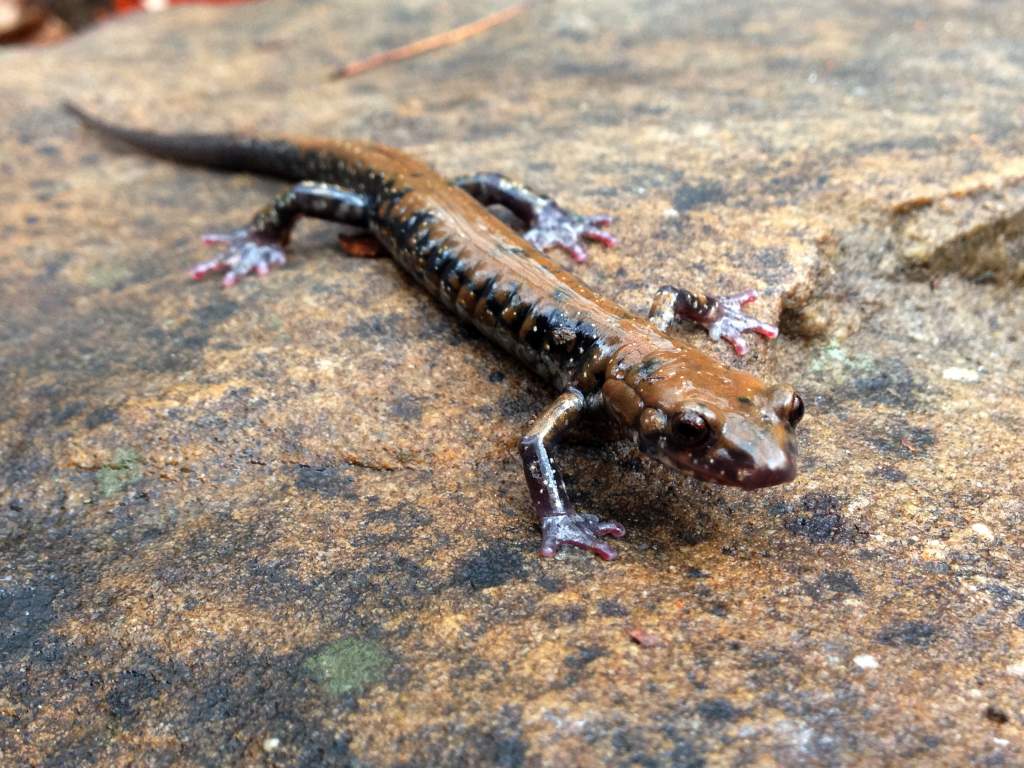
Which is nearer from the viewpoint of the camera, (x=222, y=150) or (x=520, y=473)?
(x=520, y=473)

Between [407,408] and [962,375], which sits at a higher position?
[962,375]

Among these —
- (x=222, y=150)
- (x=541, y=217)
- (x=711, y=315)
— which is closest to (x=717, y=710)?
(x=711, y=315)

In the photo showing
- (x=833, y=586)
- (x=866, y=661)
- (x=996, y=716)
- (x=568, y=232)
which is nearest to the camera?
(x=996, y=716)

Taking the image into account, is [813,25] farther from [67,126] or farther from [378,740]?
[378,740]

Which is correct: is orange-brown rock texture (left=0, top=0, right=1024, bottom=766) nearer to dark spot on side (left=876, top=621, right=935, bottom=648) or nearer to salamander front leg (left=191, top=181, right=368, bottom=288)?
dark spot on side (left=876, top=621, right=935, bottom=648)

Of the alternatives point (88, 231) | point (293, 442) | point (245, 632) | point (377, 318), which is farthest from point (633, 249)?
point (88, 231)

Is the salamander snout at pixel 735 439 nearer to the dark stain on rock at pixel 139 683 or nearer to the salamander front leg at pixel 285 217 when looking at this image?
the dark stain on rock at pixel 139 683

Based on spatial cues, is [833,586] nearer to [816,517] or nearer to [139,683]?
[816,517]
